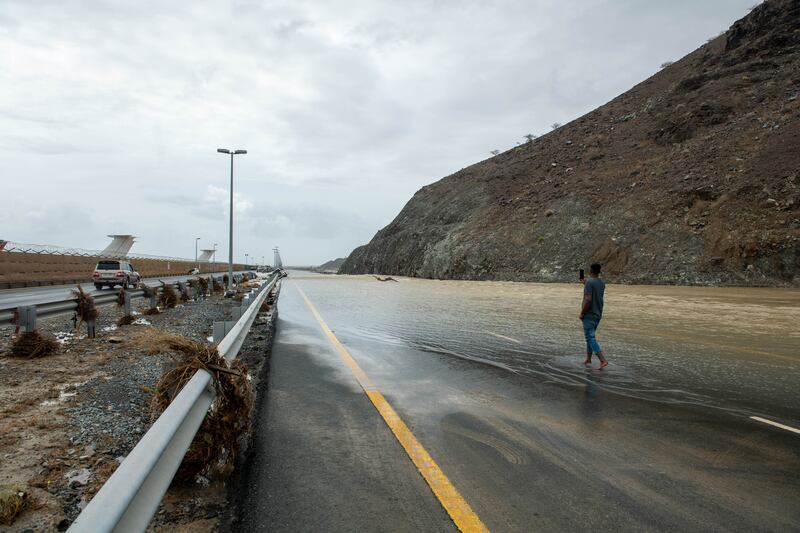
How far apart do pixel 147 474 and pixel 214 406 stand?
6.34ft

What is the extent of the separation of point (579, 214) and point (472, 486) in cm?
4378

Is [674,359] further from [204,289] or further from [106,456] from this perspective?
[204,289]

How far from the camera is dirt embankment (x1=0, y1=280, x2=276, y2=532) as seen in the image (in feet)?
10.7

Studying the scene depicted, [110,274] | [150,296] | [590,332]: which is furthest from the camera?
[110,274]

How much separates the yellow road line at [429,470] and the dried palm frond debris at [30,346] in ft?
18.3

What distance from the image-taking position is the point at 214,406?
4.07 meters

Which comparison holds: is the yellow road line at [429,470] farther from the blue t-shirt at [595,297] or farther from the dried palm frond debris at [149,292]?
the dried palm frond debris at [149,292]

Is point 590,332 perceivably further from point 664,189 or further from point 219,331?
point 664,189

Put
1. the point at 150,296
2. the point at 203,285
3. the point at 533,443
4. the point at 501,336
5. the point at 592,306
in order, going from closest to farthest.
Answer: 1. the point at 533,443
2. the point at 592,306
3. the point at 501,336
4. the point at 150,296
5. the point at 203,285

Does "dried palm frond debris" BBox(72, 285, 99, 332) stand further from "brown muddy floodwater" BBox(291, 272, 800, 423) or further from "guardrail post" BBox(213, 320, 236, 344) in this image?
"guardrail post" BBox(213, 320, 236, 344)

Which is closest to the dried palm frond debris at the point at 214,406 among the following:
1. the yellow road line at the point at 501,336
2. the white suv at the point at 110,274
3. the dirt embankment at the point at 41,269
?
the yellow road line at the point at 501,336

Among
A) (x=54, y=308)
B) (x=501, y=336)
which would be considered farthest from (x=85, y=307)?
(x=501, y=336)

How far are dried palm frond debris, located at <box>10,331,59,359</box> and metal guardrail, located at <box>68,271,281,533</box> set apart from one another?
255 inches

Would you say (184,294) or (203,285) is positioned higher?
(203,285)
